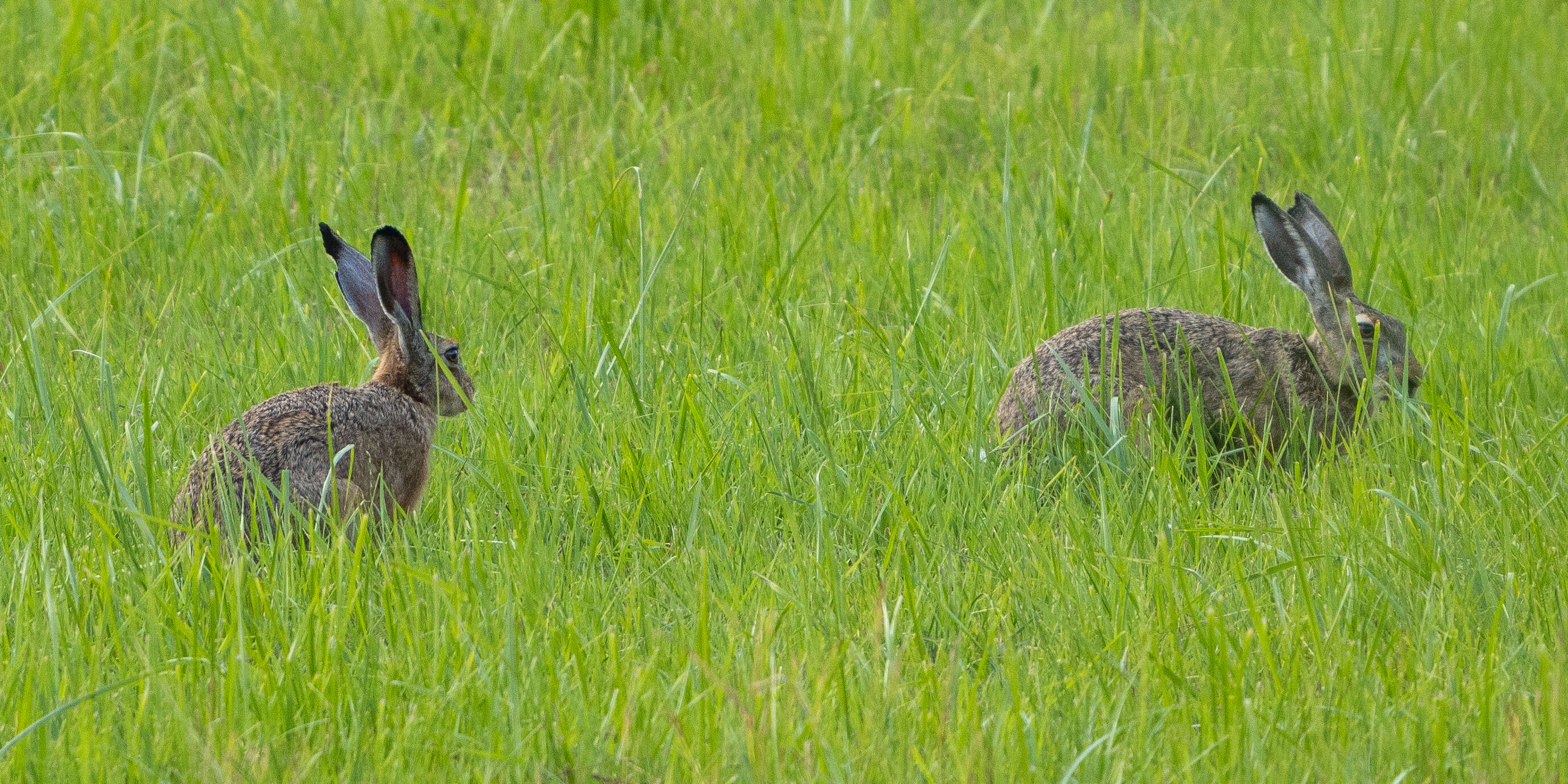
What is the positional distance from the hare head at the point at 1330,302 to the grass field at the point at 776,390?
159 millimetres

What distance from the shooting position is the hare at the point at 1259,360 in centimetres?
501

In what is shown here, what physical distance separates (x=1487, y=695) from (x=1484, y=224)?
4.42 meters

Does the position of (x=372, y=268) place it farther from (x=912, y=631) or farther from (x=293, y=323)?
(x=912, y=631)

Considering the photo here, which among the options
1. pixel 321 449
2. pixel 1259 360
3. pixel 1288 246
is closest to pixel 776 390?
pixel 321 449

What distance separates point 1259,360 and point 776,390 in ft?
5.63

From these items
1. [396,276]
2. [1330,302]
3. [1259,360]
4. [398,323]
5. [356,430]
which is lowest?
[1259,360]

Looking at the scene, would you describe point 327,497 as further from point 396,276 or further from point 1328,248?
point 1328,248

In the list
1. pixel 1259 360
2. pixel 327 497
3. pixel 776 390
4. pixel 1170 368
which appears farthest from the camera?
pixel 1259 360

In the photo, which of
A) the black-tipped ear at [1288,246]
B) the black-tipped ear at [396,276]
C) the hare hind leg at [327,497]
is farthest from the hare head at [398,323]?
the black-tipped ear at [1288,246]

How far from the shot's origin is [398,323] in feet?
16.6

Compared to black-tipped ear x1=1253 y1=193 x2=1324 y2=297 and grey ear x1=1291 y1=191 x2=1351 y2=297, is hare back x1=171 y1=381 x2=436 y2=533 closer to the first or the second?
black-tipped ear x1=1253 y1=193 x2=1324 y2=297

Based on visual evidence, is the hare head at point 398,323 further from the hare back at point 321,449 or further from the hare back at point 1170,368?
Answer: the hare back at point 1170,368

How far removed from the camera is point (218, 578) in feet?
11.6

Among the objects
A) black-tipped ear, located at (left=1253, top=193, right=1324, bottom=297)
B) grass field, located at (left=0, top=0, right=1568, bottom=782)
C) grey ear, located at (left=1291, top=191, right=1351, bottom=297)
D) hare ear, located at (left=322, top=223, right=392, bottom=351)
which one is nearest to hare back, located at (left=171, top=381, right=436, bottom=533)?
grass field, located at (left=0, top=0, right=1568, bottom=782)
